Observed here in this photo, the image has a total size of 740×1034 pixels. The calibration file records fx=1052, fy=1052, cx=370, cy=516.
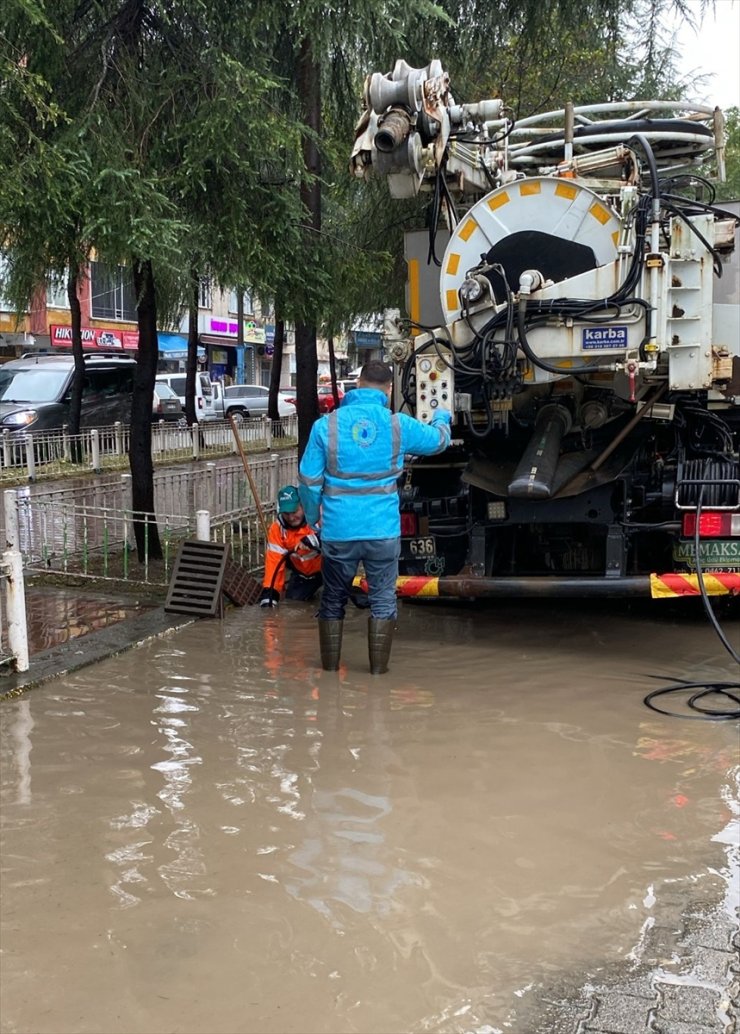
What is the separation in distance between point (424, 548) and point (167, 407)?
1843 centimetres

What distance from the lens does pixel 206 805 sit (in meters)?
4.36

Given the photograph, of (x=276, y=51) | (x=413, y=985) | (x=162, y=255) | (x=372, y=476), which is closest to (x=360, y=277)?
(x=276, y=51)

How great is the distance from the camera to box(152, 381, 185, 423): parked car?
2428 cm

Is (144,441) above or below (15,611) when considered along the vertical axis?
above

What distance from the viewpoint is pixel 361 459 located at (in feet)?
20.2

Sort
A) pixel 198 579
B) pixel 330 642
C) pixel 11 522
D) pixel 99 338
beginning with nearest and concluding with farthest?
pixel 330 642 → pixel 11 522 → pixel 198 579 → pixel 99 338

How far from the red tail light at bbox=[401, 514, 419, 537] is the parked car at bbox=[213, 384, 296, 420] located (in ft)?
83.4

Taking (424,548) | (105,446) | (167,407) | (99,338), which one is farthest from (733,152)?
(99,338)

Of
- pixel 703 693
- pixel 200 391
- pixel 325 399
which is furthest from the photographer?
pixel 325 399

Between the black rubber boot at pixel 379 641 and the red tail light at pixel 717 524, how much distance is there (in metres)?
2.00

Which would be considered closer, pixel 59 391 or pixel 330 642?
pixel 330 642

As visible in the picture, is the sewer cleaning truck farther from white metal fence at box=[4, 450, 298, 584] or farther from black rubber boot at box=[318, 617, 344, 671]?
white metal fence at box=[4, 450, 298, 584]

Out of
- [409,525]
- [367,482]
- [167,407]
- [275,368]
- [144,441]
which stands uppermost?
[275,368]

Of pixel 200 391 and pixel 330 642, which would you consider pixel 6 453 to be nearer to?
pixel 330 642
